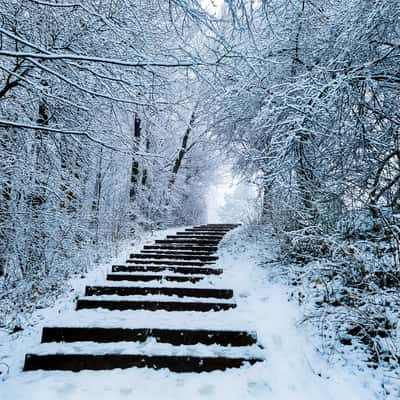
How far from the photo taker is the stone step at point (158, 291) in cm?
371

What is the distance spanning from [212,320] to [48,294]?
248 cm

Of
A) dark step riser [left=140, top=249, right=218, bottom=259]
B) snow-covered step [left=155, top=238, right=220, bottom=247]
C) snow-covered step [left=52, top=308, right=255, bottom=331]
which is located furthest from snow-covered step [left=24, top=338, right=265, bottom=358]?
snow-covered step [left=155, top=238, right=220, bottom=247]

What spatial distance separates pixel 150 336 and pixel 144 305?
0.62 metres

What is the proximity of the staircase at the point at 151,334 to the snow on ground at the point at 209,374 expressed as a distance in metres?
0.03

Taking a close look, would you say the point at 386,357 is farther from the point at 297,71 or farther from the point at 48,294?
the point at 297,71

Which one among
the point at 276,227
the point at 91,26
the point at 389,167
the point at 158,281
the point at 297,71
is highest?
the point at 297,71

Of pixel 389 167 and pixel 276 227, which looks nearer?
pixel 389 167

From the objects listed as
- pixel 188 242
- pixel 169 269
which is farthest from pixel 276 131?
pixel 188 242

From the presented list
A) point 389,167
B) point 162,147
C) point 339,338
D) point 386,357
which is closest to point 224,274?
point 339,338

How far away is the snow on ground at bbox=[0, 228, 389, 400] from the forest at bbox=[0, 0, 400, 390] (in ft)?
0.88

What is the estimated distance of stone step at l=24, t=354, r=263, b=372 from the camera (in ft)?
8.06

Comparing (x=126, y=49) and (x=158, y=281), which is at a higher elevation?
(x=126, y=49)

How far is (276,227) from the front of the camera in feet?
17.5

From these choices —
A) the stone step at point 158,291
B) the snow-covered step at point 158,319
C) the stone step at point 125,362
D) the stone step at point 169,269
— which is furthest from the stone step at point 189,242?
the stone step at point 125,362
